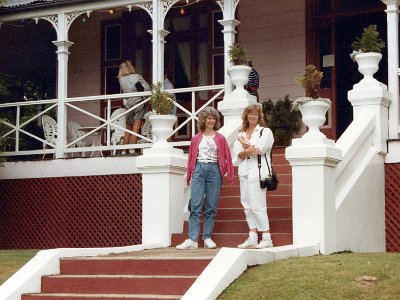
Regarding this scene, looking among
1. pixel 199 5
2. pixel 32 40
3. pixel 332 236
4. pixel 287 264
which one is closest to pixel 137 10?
pixel 199 5

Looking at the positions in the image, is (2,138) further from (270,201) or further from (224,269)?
(224,269)

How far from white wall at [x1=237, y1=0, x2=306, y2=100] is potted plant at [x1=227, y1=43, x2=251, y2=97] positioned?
Answer: 2757 mm

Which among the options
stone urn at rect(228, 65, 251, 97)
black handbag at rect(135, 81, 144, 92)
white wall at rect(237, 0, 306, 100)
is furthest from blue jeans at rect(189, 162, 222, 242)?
white wall at rect(237, 0, 306, 100)

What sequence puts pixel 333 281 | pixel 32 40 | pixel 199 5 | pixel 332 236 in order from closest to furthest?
1. pixel 333 281
2. pixel 332 236
3. pixel 199 5
4. pixel 32 40

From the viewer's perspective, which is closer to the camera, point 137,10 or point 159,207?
point 159,207

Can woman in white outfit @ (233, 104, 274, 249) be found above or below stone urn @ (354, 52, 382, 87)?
below

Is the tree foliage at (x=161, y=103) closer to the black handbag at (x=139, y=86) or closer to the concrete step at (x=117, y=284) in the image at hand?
the concrete step at (x=117, y=284)

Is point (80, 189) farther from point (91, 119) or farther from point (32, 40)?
point (32, 40)

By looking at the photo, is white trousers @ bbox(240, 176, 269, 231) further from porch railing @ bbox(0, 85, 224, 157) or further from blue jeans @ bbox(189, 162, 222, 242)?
porch railing @ bbox(0, 85, 224, 157)

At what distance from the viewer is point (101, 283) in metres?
11.1

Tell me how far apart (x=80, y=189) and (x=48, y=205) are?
71 cm

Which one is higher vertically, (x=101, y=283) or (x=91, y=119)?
(x=91, y=119)

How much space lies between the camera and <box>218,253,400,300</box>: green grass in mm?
9547

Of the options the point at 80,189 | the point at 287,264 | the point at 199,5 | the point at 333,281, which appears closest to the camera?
the point at 333,281
